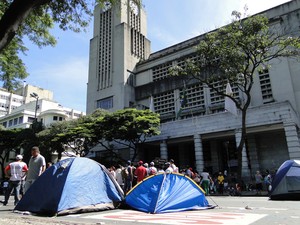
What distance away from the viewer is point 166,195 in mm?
6914

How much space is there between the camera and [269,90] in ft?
87.0

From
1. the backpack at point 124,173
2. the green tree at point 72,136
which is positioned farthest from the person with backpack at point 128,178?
the green tree at point 72,136

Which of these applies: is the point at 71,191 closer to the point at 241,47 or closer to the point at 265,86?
the point at 241,47

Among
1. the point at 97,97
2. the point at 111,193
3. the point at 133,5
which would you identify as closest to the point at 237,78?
the point at 133,5

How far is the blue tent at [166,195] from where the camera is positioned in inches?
265

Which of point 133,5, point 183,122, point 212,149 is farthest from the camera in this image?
point 212,149

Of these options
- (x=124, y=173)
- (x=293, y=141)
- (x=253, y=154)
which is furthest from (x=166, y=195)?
(x=253, y=154)

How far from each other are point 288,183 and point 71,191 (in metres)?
7.61

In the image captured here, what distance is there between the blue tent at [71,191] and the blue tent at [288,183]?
6.04 metres

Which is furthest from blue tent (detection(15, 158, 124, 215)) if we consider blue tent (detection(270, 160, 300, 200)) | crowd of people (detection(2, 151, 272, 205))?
blue tent (detection(270, 160, 300, 200))

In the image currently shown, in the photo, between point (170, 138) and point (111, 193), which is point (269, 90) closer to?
point (170, 138)

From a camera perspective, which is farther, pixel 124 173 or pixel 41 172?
pixel 124 173

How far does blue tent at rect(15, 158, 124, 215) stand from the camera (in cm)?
658

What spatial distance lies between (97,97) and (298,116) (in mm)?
25194
